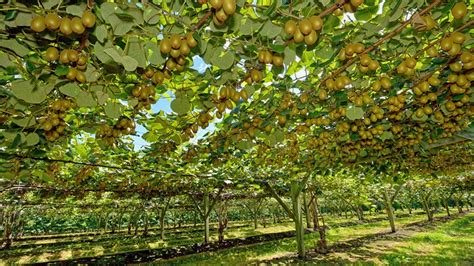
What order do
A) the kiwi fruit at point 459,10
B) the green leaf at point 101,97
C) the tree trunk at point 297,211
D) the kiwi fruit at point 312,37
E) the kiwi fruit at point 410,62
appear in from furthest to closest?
the tree trunk at point 297,211 < the green leaf at point 101,97 < the kiwi fruit at point 410,62 < the kiwi fruit at point 459,10 < the kiwi fruit at point 312,37

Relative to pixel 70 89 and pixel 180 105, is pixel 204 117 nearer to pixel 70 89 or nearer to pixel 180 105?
pixel 180 105

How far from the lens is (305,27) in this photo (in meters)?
1.55

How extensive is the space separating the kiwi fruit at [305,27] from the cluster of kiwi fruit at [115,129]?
106 inches

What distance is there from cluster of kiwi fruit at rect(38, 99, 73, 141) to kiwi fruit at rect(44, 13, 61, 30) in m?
1.28

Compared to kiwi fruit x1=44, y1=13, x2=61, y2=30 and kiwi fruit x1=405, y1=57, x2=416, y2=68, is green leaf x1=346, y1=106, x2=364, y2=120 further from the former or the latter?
kiwi fruit x1=44, y1=13, x2=61, y2=30

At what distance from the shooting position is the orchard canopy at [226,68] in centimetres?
163

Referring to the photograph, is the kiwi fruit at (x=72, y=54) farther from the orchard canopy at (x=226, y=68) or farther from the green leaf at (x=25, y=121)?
the green leaf at (x=25, y=121)

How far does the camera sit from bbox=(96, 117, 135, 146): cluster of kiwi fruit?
141 inches

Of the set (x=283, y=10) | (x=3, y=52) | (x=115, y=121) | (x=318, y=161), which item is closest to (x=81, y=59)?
(x=3, y=52)

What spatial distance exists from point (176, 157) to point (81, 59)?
220 inches

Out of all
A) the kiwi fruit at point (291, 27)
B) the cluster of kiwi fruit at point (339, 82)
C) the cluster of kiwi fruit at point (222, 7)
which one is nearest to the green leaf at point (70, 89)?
the cluster of kiwi fruit at point (222, 7)

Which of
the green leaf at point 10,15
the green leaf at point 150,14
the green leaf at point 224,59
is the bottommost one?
the green leaf at point 224,59

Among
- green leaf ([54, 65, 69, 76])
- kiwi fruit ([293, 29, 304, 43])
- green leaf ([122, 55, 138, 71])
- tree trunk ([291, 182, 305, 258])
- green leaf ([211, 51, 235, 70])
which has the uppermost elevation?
green leaf ([211, 51, 235, 70])

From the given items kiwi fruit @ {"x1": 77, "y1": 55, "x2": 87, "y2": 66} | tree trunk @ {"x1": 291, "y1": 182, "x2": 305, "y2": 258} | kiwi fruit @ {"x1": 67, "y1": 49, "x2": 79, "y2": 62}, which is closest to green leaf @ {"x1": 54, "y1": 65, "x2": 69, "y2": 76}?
kiwi fruit @ {"x1": 77, "y1": 55, "x2": 87, "y2": 66}
